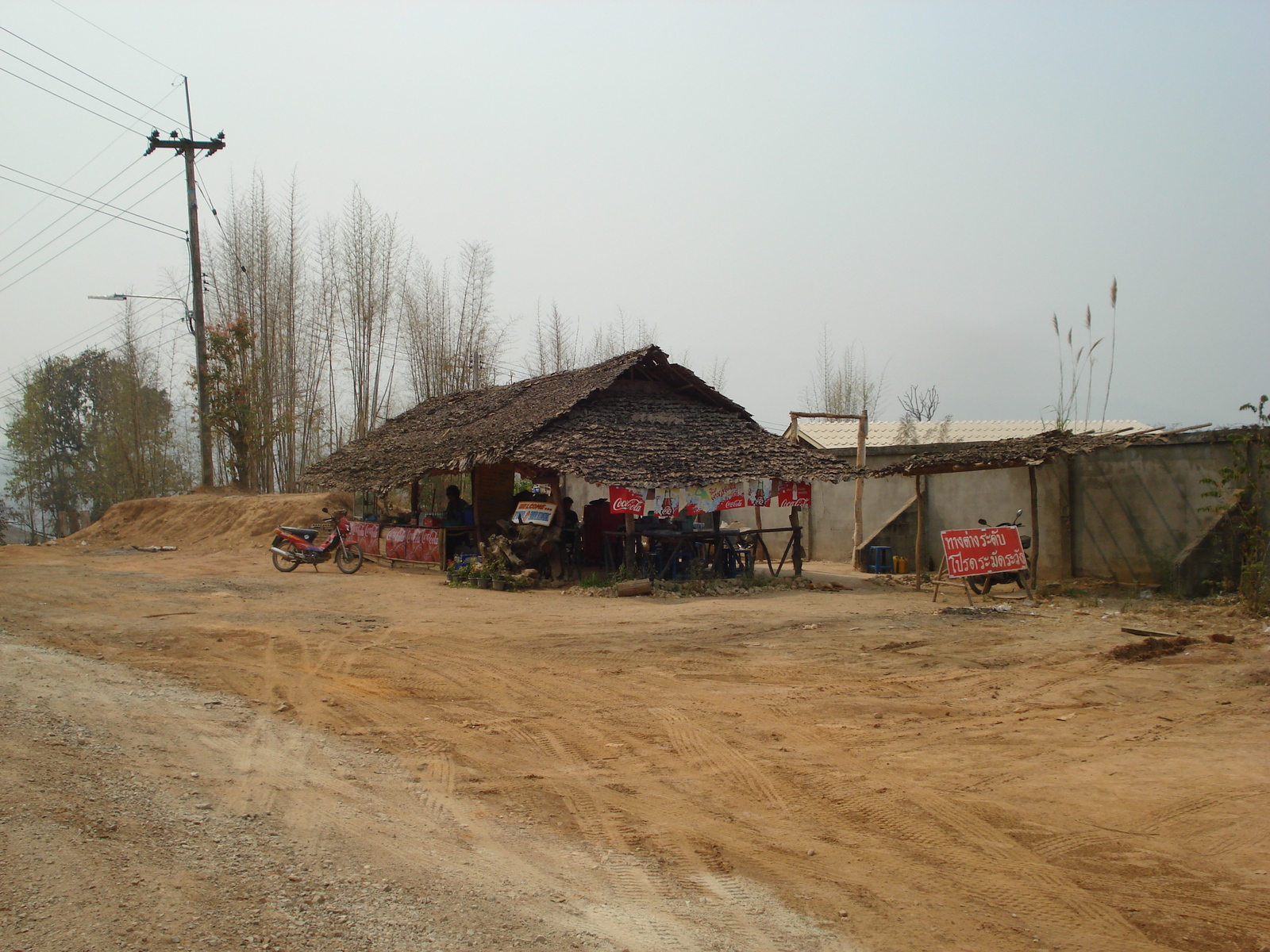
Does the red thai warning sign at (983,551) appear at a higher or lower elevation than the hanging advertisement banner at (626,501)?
lower

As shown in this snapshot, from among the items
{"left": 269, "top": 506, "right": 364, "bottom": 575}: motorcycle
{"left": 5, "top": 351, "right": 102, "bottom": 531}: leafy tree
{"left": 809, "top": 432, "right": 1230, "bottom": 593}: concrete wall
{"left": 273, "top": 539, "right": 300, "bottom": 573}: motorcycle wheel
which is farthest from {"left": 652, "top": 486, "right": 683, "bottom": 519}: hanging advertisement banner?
{"left": 5, "top": 351, "right": 102, "bottom": 531}: leafy tree

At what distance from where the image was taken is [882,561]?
17.3 metres

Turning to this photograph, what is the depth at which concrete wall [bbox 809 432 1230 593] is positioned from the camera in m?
12.2

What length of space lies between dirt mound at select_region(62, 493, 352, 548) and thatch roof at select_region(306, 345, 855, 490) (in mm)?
2537

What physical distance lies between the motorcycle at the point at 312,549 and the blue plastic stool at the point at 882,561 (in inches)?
401

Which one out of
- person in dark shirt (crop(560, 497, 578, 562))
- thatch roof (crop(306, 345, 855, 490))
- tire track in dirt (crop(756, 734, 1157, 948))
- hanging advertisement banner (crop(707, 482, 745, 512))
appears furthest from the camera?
person in dark shirt (crop(560, 497, 578, 562))

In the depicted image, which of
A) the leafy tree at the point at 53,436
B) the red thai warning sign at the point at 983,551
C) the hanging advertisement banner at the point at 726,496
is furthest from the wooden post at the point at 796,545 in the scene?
the leafy tree at the point at 53,436

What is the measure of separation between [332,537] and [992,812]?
48.3ft

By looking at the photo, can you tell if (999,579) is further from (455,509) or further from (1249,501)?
(455,509)

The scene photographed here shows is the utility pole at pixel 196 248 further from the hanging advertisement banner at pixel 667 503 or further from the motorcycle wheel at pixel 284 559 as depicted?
the hanging advertisement banner at pixel 667 503

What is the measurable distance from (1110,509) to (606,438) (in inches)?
326

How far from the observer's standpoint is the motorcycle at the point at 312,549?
16.6 meters

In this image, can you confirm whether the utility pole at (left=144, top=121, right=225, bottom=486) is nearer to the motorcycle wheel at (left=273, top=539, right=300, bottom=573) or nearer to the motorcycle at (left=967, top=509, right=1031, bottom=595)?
the motorcycle wheel at (left=273, top=539, right=300, bottom=573)

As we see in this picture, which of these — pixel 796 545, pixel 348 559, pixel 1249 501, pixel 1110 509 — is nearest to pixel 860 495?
pixel 796 545
